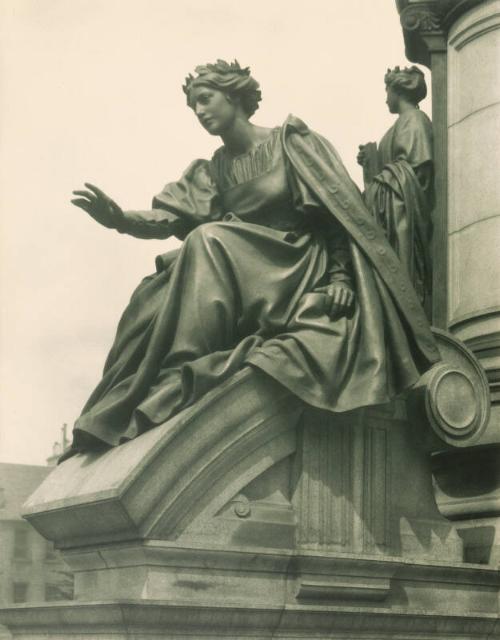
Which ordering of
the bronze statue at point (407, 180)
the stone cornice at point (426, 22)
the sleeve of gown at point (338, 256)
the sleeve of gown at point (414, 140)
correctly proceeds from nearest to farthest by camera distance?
the sleeve of gown at point (338, 256)
the bronze statue at point (407, 180)
the sleeve of gown at point (414, 140)
the stone cornice at point (426, 22)

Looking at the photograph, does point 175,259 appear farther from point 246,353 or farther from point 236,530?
point 236,530

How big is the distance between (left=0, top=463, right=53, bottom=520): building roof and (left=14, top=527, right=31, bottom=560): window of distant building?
35.6 inches

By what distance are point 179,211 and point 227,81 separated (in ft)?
3.16

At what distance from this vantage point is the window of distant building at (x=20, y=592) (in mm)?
53534

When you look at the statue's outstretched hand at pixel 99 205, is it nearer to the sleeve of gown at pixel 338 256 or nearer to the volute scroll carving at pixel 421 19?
the sleeve of gown at pixel 338 256

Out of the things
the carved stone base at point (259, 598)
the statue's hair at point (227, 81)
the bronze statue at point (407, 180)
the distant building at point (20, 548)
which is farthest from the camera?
the distant building at point (20, 548)

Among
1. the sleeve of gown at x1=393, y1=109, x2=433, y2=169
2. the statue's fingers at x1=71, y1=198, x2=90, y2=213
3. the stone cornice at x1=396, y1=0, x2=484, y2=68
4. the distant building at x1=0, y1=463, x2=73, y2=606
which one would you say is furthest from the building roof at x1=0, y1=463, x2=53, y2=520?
the statue's fingers at x1=71, y1=198, x2=90, y2=213

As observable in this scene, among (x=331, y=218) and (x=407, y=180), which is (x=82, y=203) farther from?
(x=407, y=180)

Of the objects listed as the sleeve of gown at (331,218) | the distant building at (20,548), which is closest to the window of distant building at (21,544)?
the distant building at (20,548)

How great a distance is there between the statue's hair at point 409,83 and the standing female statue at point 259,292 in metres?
1.62

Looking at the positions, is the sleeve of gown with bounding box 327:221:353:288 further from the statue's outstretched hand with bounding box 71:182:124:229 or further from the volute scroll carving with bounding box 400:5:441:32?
the volute scroll carving with bounding box 400:5:441:32

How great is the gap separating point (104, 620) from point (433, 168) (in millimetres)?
4546

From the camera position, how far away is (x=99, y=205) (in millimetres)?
9570

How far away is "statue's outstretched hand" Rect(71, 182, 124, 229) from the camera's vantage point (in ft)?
31.0
